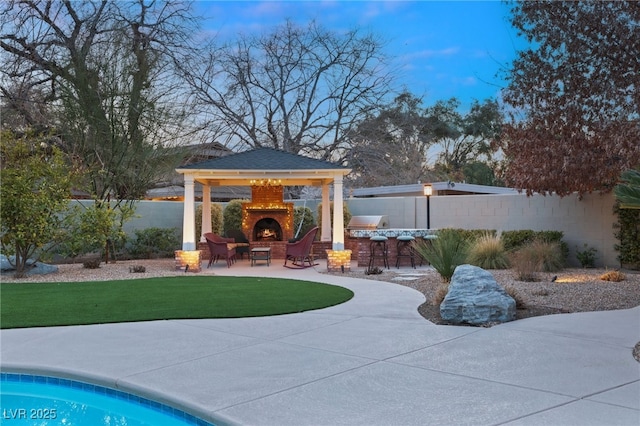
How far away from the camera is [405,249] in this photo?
50.6 feet

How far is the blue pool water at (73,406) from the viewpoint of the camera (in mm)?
4512

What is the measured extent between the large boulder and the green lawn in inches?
85.8

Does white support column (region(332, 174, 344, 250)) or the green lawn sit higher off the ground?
white support column (region(332, 174, 344, 250))

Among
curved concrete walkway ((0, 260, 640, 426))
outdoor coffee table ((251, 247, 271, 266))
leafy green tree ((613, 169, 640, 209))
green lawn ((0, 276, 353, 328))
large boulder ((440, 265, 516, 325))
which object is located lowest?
curved concrete walkway ((0, 260, 640, 426))

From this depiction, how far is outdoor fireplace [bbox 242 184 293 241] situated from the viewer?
59.6 ft

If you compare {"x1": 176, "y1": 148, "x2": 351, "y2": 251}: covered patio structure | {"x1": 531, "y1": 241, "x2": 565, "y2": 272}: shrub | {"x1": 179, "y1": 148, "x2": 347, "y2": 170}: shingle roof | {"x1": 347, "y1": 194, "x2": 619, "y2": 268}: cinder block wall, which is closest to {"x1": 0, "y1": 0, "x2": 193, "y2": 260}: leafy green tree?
{"x1": 176, "y1": 148, "x2": 351, "y2": 251}: covered patio structure

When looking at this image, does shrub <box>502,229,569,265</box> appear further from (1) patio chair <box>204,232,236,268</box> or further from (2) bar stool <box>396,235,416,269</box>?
(1) patio chair <box>204,232,236,268</box>

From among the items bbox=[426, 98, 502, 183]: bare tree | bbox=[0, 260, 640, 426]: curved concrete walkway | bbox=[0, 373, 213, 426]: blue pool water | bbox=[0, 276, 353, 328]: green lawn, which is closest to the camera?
bbox=[0, 260, 640, 426]: curved concrete walkway

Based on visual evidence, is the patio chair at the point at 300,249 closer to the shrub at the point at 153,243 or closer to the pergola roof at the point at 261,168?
the pergola roof at the point at 261,168

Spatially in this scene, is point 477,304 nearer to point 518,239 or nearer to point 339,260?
point 339,260

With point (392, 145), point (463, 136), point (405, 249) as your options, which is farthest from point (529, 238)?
point (463, 136)

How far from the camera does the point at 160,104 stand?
1747 cm

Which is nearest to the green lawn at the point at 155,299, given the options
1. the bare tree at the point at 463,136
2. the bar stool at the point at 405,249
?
the bar stool at the point at 405,249

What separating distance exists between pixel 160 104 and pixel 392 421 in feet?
50.7
